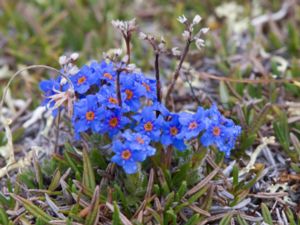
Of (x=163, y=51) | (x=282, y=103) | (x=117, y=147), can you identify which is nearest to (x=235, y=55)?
(x=282, y=103)

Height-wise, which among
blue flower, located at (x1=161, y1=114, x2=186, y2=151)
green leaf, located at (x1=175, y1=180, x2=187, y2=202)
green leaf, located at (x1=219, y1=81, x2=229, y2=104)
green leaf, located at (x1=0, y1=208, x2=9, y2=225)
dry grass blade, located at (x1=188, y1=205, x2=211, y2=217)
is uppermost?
green leaf, located at (x1=219, y1=81, x2=229, y2=104)

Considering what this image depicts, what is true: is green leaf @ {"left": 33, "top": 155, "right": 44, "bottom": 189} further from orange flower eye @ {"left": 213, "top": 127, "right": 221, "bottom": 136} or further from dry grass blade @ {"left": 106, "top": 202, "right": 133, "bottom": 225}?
orange flower eye @ {"left": 213, "top": 127, "right": 221, "bottom": 136}

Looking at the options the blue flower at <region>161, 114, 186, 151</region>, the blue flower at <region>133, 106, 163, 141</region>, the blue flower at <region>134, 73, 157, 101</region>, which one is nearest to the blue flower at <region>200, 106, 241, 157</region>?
the blue flower at <region>161, 114, 186, 151</region>

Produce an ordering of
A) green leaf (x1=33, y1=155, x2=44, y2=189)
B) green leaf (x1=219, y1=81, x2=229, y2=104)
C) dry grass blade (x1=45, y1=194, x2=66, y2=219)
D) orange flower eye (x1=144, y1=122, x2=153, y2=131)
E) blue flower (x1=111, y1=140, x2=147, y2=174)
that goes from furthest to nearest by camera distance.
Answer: green leaf (x1=219, y1=81, x2=229, y2=104)
green leaf (x1=33, y1=155, x2=44, y2=189)
dry grass blade (x1=45, y1=194, x2=66, y2=219)
orange flower eye (x1=144, y1=122, x2=153, y2=131)
blue flower (x1=111, y1=140, x2=147, y2=174)

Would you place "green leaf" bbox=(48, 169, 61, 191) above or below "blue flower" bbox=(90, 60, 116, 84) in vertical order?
below

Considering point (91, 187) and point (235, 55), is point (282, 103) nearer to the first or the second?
point (235, 55)

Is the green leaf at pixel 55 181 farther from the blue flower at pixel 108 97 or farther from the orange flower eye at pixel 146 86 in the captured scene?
the orange flower eye at pixel 146 86

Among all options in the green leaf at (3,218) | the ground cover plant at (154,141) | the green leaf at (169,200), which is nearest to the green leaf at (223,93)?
the ground cover plant at (154,141)
